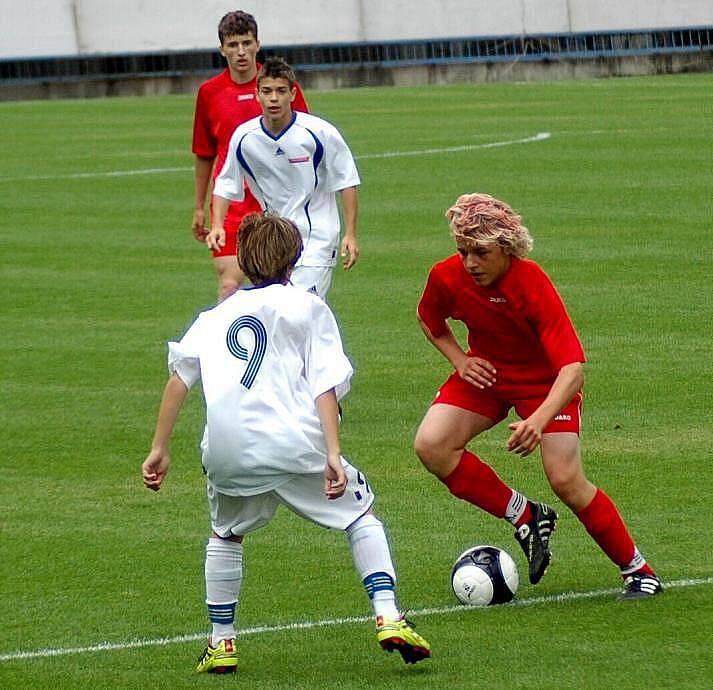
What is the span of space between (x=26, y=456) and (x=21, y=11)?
3283cm

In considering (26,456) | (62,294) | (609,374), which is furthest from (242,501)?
(62,294)

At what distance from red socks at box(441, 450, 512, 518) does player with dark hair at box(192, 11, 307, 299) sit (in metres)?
3.66

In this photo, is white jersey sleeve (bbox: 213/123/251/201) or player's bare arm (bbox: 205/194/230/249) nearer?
player's bare arm (bbox: 205/194/230/249)

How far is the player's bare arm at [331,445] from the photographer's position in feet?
18.4

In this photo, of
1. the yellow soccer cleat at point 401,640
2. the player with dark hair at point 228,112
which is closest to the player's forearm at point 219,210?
the player with dark hair at point 228,112

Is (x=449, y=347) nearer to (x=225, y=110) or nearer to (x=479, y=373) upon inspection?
(x=479, y=373)

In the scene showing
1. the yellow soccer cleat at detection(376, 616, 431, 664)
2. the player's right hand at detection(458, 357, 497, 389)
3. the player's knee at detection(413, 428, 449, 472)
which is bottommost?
the yellow soccer cleat at detection(376, 616, 431, 664)

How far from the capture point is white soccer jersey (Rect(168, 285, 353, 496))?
224 inches

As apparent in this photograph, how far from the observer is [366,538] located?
579 centimetres

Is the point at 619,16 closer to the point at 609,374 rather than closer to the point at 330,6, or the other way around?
the point at 330,6

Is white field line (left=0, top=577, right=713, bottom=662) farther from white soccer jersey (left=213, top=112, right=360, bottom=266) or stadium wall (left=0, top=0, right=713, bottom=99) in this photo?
stadium wall (left=0, top=0, right=713, bottom=99)

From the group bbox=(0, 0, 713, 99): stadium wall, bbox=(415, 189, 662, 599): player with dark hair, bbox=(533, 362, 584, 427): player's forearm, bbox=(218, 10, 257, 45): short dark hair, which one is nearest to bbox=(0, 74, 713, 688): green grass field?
bbox=(415, 189, 662, 599): player with dark hair

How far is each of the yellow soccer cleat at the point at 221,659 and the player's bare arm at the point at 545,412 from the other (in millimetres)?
1163

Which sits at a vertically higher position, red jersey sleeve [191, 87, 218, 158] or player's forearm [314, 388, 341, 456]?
red jersey sleeve [191, 87, 218, 158]
